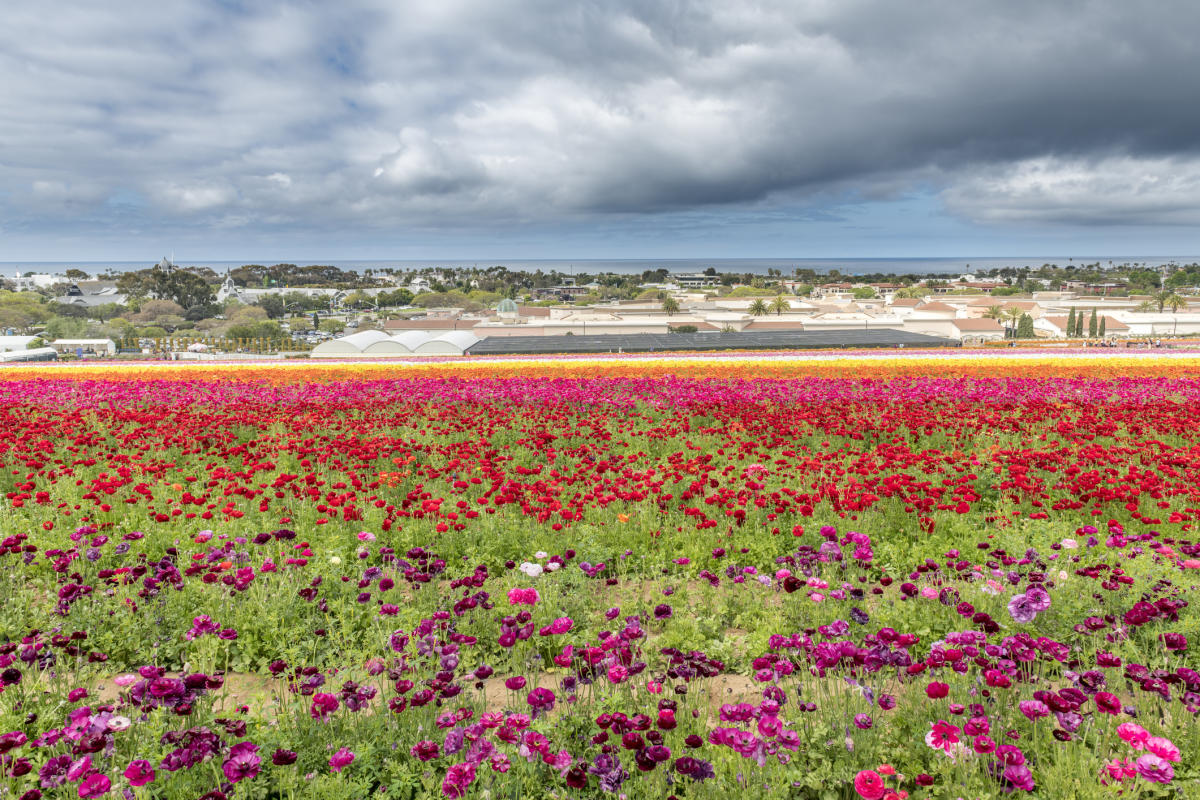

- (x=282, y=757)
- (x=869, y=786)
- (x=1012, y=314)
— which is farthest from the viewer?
(x=1012, y=314)

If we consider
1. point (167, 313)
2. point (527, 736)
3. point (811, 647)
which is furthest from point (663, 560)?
point (167, 313)

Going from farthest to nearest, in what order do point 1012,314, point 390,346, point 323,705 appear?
point 1012,314, point 390,346, point 323,705

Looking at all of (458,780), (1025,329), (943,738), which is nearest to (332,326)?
(1025,329)

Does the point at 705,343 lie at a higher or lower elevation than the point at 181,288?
lower

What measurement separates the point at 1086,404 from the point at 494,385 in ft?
39.4

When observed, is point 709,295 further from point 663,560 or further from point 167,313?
point 663,560

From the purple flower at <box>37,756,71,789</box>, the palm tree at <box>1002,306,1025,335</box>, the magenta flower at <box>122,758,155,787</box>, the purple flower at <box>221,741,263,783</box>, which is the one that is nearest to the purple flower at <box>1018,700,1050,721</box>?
the purple flower at <box>221,741,263,783</box>

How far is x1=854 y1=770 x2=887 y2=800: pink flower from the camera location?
7.86 ft

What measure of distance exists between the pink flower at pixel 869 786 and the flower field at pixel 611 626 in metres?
0.02

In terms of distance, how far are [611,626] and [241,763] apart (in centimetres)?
265

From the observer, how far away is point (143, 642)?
4707 millimetres

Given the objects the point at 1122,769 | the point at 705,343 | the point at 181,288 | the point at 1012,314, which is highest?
the point at 181,288

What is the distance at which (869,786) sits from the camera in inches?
95.6

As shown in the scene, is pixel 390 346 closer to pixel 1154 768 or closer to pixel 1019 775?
pixel 1019 775
